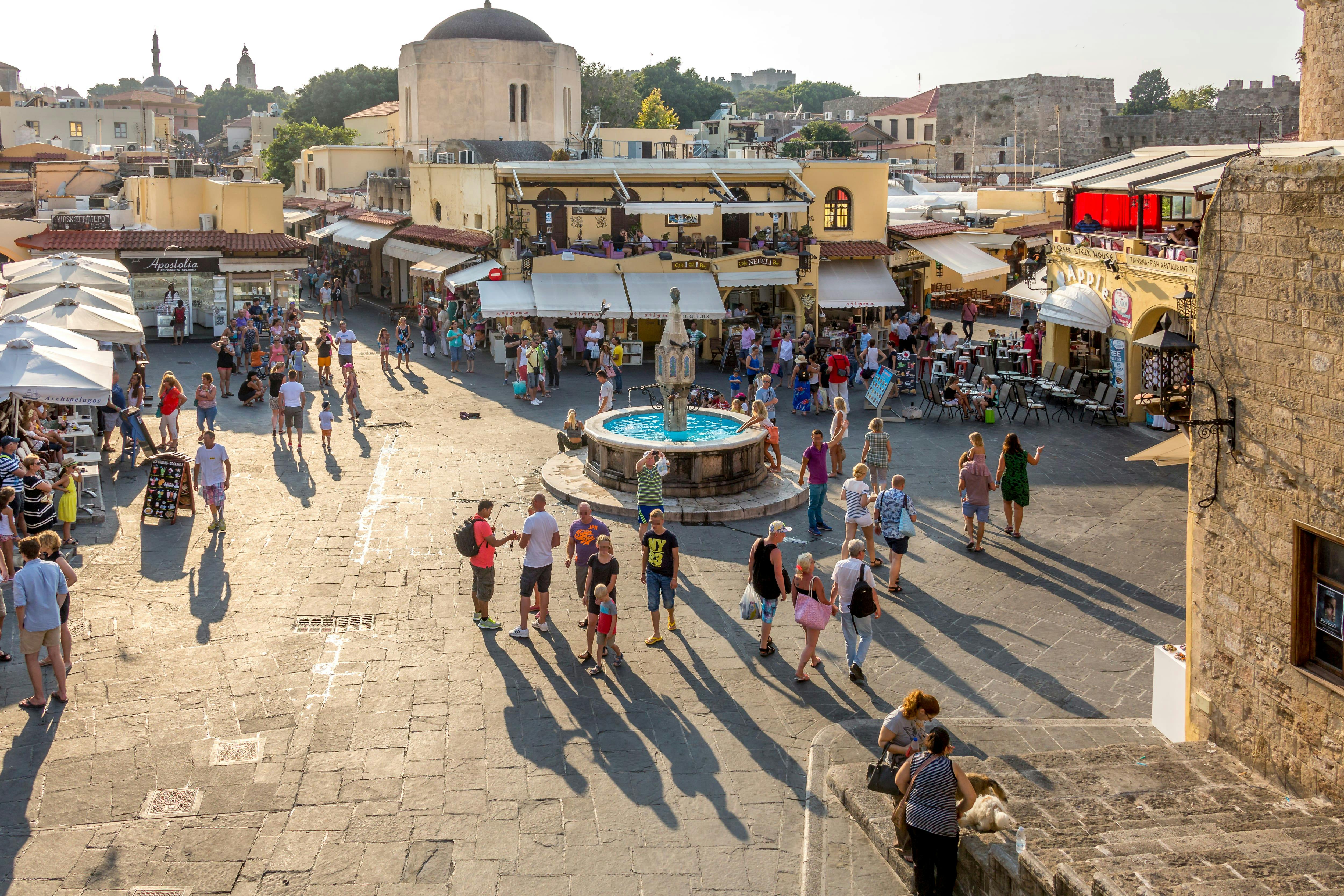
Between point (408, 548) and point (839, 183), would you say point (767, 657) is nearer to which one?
point (408, 548)

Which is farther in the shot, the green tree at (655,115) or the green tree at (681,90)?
the green tree at (681,90)

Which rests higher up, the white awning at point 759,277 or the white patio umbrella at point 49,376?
the white awning at point 759,277

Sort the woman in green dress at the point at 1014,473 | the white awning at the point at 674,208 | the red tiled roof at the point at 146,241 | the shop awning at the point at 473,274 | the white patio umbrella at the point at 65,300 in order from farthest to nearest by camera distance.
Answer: the red tiled roof at the point at 146,241
the shop awning at the point at 473,274
the white awning at the point at 674,208
the white patio umbrella at the point at 65,300
the woman in green dress at the point at 1014,473

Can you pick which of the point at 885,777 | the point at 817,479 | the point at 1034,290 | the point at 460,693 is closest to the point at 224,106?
the point at 1034,290

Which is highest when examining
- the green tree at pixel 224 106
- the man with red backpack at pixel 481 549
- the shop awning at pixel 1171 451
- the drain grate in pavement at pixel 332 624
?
the green tree at pixel 224 106

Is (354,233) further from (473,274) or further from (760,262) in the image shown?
(760,262)

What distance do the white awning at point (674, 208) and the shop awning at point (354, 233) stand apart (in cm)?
1377

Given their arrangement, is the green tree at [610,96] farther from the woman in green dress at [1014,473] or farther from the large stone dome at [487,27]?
the woman in green dress at [1014,473]

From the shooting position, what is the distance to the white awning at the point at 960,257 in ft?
109

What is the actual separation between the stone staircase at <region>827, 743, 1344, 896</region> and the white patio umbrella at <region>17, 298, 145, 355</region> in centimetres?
1481

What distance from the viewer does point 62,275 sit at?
22.3 meters

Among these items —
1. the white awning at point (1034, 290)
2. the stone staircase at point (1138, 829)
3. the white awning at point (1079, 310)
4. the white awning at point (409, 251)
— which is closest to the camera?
the stone staircase at point (1138, 829)

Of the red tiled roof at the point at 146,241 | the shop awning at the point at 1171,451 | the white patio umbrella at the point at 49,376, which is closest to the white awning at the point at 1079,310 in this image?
the shop awning at the point at 1171,451

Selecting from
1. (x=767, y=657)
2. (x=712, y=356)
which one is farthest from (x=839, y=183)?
(x=767, y=657)
